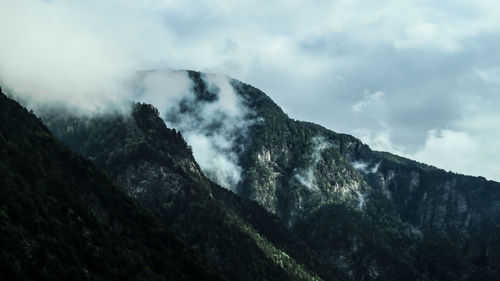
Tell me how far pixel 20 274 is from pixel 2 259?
24.9ft

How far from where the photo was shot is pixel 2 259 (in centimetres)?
19775

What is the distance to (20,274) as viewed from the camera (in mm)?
199125
